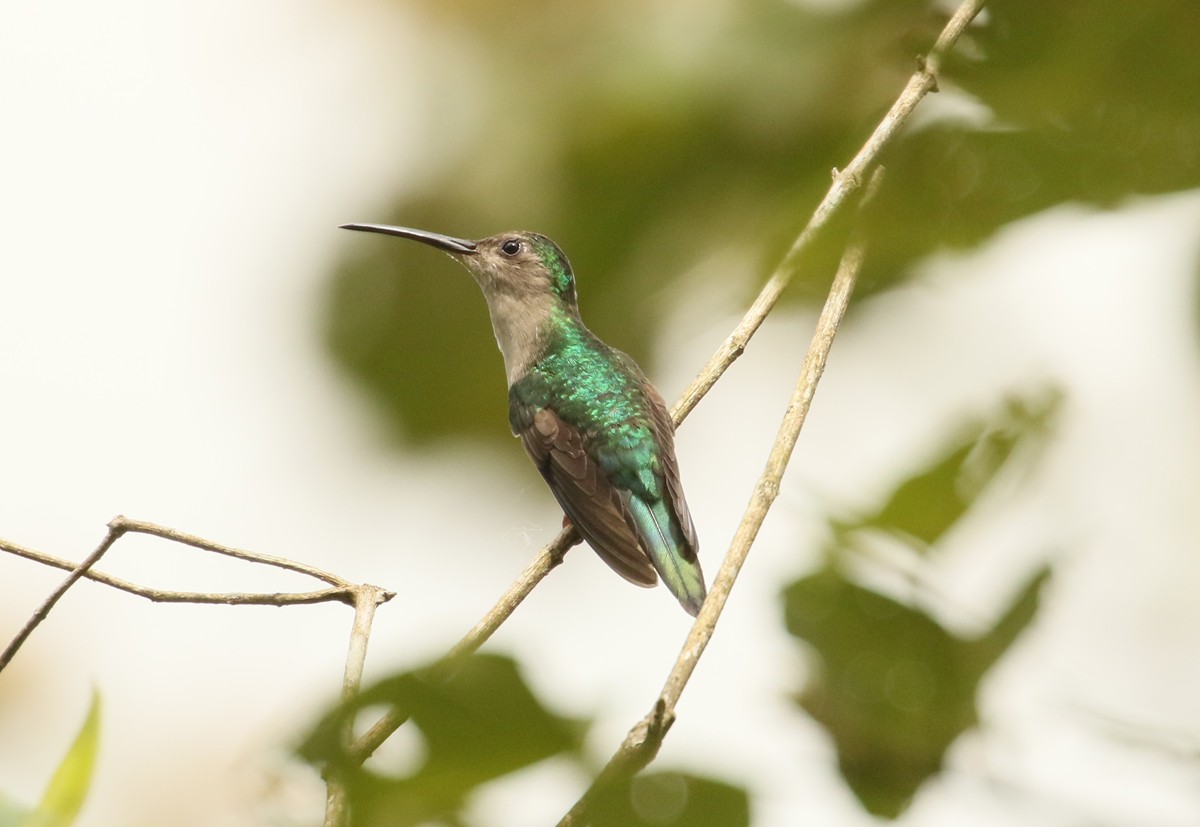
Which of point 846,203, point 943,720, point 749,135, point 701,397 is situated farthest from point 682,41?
point 701,397

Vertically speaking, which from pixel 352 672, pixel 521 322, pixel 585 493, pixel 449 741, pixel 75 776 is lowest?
pixel 585 493

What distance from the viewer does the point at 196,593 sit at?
5.49ft

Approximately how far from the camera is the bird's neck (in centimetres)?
483

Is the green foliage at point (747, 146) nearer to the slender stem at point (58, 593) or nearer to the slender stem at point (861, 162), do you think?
the slender stem at point (861, 162)

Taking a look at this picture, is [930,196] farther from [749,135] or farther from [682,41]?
[682,41]

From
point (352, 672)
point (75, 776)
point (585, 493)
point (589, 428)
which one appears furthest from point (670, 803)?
point (589, 428)

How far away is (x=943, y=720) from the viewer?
649mm

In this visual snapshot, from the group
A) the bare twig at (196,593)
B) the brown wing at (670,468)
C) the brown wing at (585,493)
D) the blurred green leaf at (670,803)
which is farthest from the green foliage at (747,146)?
the brown wing at (670,468)

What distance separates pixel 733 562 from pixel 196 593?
2.77ft

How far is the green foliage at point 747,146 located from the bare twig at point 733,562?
5 centimetres

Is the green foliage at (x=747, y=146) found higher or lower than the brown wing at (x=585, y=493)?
higher

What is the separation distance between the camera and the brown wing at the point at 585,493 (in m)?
3.63

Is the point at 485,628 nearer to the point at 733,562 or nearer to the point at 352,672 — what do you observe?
the point at 352,672

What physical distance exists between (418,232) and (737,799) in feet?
2.42
